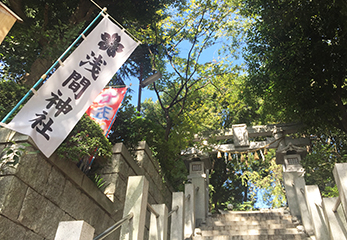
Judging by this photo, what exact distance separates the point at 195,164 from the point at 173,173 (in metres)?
1.09

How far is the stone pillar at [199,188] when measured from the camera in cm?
866

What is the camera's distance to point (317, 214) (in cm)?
535

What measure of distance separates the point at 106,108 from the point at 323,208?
493 cm

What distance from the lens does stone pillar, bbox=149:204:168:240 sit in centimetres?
392

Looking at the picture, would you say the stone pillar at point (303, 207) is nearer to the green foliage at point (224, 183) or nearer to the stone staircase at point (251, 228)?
the stone staircase at point (251, 228)

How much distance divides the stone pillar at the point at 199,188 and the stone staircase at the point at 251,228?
0.26 m

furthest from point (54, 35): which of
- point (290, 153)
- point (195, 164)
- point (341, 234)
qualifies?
point (290, 153)

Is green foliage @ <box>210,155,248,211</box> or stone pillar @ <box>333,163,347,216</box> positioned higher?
green foliage @ <box>210,155,248,211</box>

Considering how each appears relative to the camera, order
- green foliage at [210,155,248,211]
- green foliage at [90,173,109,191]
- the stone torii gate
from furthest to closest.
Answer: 1. green foliage at [210,155,248,211]
2. the stone torii gate
3. green foliage at [90,173,109,191]

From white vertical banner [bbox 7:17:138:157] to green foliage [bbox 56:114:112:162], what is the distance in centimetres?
93

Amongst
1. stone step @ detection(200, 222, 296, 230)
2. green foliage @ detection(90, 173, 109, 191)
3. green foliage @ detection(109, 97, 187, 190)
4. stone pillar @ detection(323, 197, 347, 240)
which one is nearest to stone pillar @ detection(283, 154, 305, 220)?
stone step @ detection(200, 222, 296, 230)

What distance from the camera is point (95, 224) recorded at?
5348mm

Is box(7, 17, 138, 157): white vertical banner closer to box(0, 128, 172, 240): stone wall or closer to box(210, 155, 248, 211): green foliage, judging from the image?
box(0, 128, 172, 240): stone wall

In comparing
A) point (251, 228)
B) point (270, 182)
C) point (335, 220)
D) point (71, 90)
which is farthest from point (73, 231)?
point (270, 182)
